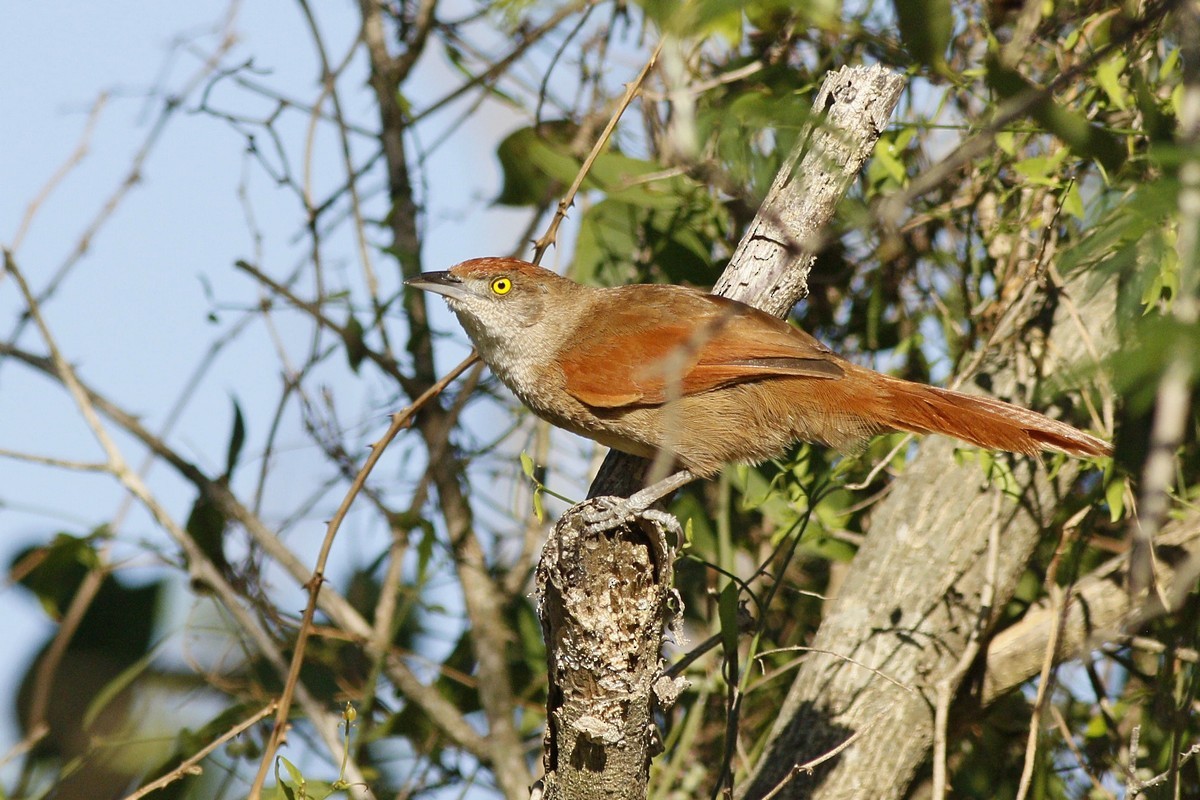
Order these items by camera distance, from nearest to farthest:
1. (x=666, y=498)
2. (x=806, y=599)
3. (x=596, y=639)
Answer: (x=596, y=639)
(x=666, y=498)
(x=806, y=599)

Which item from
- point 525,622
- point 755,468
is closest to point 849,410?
point 755,468

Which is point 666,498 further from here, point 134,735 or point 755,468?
point 134,735

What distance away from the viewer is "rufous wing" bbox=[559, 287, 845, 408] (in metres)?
3.19

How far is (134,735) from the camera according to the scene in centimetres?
420

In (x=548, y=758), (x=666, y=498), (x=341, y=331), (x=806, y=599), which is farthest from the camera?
(x=341, y=331)

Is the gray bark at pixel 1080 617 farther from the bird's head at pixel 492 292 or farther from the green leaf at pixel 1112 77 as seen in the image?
the bird's head at pixel 492 292

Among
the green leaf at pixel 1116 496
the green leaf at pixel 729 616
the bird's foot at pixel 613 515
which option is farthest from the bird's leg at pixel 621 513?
the green leaf at pixel 1116 496

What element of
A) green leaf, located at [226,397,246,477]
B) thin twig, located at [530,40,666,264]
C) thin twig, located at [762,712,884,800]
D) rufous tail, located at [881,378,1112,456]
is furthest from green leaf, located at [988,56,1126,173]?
green leaf, located at [226,397,246,477]

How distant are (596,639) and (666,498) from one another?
798mm

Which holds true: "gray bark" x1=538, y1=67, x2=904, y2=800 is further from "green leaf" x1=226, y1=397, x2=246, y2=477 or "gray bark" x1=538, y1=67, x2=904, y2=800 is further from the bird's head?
"green leaf" x1=226, y1=397, x2=246, y2=477

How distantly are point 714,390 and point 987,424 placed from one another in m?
0.79

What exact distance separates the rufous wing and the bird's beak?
46 cm

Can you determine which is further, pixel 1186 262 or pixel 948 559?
pixel 948 559

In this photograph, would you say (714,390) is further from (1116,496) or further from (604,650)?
(1116,496)
